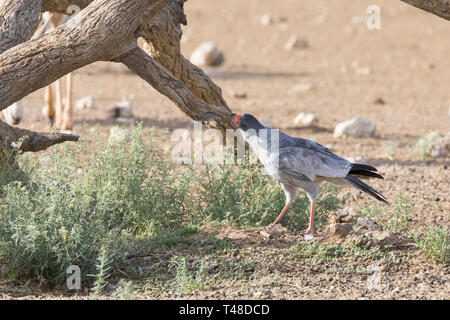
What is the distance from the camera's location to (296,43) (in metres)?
15.0

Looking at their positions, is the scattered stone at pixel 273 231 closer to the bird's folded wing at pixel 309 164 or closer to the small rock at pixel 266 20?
the bird's folded wing at pixel 309 164

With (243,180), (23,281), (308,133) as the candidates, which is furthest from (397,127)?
(23,281)

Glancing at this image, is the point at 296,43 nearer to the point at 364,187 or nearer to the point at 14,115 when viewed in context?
the point at 14,115

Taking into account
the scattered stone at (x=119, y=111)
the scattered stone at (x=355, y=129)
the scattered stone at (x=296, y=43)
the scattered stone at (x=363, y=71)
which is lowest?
the scattered stone at (x=355, y=129)

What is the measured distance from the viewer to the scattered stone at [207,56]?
44.0 feet

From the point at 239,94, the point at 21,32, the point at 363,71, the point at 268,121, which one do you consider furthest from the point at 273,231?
the point at 363,71

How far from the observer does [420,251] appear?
5133 millimetres

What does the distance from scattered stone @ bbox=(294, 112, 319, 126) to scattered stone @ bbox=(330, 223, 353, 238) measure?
4.55 metres

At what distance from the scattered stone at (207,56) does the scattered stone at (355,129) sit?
4.54 metres

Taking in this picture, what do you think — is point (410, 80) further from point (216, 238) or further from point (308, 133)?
point (216, 238)

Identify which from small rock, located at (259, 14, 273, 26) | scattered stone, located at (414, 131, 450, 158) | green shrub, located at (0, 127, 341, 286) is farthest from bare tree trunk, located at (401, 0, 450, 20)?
small rock, located at (259, 14, 273, 26)

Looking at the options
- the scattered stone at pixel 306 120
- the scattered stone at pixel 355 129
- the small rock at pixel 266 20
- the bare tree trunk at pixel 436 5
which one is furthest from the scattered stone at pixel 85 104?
the small rock at pixel 266 20

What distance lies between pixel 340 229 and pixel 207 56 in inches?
338

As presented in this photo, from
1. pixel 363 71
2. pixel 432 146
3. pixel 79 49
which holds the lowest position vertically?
pixel 432 146
